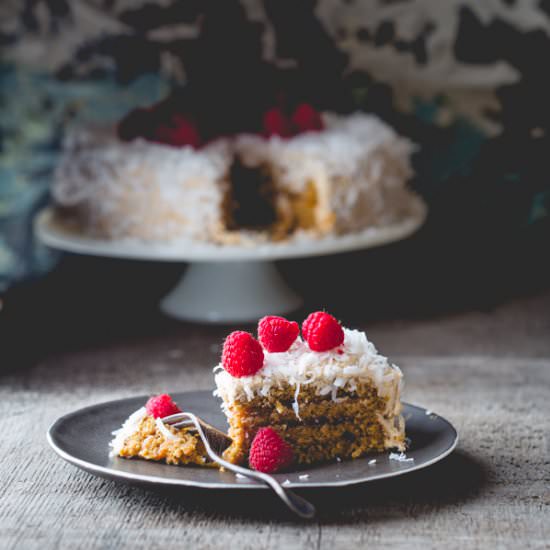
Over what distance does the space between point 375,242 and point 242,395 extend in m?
1.30

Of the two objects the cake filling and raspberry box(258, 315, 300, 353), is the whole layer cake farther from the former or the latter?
raspberry box(258, 315, 300, 353)

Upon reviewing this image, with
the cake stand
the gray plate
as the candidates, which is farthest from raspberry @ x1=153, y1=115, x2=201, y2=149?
the gray plate

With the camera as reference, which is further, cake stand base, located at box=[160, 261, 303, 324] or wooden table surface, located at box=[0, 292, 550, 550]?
cake stand base, located at box=[160, 261, 303, 324]

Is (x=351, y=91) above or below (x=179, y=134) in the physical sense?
below

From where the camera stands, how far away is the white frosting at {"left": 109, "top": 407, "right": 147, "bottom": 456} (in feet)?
5.39

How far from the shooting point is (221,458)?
163 cm

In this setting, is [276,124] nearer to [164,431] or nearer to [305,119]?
[305,119]

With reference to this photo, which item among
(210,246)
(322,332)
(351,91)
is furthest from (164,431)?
(351,91)

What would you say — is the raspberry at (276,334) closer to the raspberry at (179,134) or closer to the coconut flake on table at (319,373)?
the coconut flake on table at (319,373)

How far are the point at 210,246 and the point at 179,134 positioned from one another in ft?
1.11

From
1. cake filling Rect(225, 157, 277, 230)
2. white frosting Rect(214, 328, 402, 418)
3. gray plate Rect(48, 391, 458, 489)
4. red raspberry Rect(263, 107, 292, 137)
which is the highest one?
white frosting Rect(214, 328, 402, 418)

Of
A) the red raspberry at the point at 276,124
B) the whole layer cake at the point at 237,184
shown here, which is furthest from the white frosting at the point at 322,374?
the red raspberry at the point at 276,124

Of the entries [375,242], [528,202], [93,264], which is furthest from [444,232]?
[93,264]

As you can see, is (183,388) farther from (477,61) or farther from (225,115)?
(477,61)
